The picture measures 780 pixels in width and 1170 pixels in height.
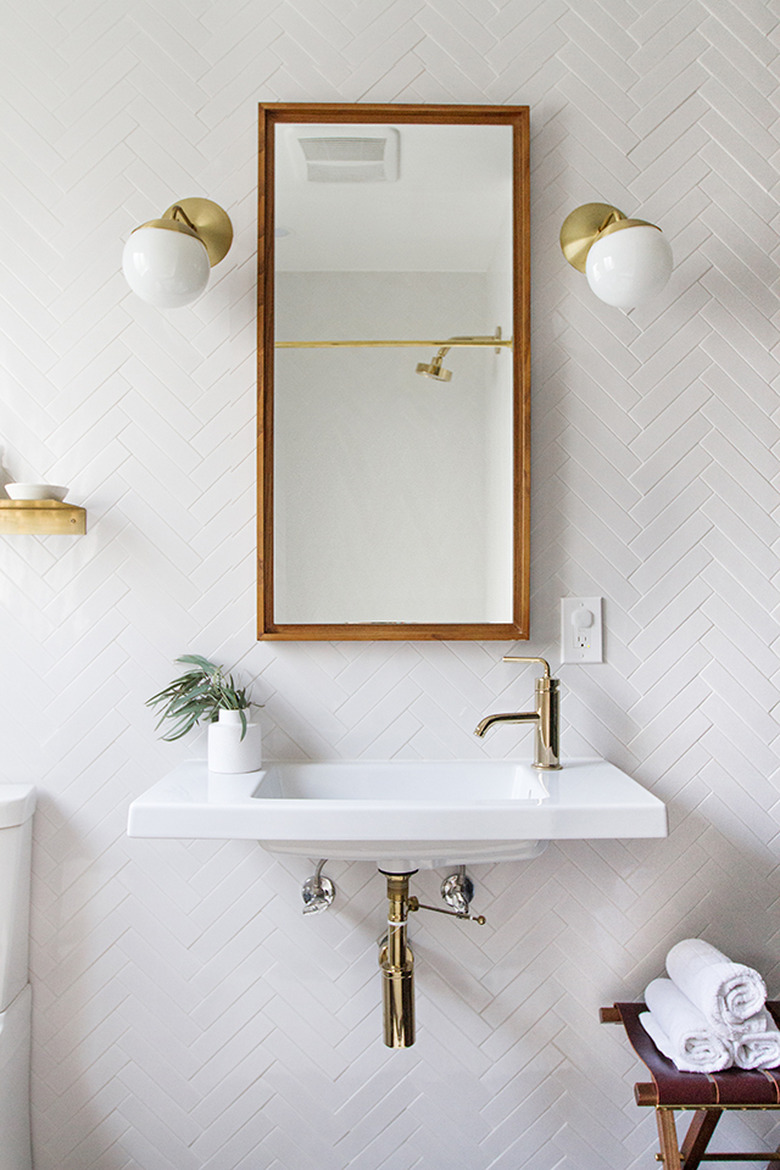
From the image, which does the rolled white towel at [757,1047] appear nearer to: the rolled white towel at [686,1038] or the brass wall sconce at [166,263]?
the rolled white towel at [686,1038]

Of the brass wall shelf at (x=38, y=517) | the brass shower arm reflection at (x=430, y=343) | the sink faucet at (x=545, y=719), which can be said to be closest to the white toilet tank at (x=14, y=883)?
the brass wall shelf at (x=38, y=517)

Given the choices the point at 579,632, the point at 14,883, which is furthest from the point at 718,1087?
the point at 14,883

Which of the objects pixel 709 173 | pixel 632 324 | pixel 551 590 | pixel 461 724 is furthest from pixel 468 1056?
pixel 709 173

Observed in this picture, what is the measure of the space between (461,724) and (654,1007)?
1.76ft

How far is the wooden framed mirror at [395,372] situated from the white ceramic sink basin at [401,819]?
0.32 meters

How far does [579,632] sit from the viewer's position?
1.45 meters

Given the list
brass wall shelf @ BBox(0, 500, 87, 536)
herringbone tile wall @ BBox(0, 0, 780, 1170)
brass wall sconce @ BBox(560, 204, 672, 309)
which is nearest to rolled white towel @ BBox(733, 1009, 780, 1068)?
herringbone tile wall @ BBox(0, 0, 780, 1170)

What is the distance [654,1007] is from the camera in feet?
4.36

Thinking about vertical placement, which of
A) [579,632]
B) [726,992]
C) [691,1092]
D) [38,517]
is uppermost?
[38,517]

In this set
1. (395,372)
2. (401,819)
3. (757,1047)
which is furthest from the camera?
(395,372)

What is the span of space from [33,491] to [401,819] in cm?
79

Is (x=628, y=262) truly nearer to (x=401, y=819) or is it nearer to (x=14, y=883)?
(x=401, y=819)

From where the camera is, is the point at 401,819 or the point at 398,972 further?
the point at 398,972

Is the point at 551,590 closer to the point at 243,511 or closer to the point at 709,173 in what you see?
the point at 243,511
